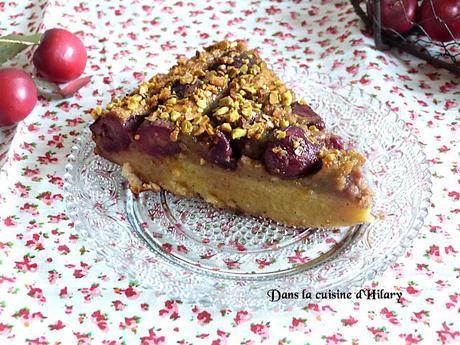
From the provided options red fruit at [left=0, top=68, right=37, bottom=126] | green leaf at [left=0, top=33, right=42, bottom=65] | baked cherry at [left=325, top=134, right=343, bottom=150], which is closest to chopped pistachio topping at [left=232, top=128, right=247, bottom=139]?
baked cherry at [left=325, top=134, right=343, bottom=150]

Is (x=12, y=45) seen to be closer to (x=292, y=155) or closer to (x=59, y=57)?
(x=59, y=57)

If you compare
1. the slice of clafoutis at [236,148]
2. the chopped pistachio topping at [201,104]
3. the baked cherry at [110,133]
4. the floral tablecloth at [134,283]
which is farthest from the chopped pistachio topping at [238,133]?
the floral tablecloth at [134,283]

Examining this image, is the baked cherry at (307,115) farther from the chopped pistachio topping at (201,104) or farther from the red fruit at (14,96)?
the red fruit at (14,96)

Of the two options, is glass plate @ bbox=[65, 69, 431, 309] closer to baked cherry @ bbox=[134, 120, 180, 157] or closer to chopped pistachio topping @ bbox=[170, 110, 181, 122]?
baked cherry @ bbox=[134, 120, 180, 157]

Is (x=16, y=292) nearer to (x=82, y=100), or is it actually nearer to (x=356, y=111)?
(x=82, y=100)

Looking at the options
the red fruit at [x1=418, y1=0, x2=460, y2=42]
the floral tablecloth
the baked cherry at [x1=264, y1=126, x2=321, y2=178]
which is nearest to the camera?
the floral tablecloth

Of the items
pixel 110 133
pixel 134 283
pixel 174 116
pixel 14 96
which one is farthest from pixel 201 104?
pixel 14 96
